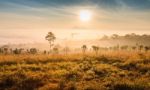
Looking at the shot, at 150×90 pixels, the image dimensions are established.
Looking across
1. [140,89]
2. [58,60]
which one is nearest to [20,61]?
[58,60]

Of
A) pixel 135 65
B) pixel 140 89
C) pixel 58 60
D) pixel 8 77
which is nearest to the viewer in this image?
pixel 140 89

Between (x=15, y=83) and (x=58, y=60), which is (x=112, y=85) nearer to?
(x=15, y=83)

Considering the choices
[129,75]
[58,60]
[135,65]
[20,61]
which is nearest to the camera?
[129,75]

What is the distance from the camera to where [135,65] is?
95.9 ft

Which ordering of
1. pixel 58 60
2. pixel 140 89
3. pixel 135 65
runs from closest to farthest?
pixel 140 89 → pixel 135 65 → pixel 58 60

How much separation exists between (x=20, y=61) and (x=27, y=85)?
13.4 metres

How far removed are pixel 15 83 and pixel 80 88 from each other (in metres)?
5.12

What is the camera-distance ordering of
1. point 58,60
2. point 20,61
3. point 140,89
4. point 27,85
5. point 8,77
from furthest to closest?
point 58,60
point 20,61
point 8,77
point 27,85
point 140,89

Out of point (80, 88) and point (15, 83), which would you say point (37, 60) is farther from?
point (80, 88)

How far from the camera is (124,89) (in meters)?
18.4

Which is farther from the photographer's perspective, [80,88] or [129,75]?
[129,75]

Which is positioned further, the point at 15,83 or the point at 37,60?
the point at 37,60

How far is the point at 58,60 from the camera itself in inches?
1433

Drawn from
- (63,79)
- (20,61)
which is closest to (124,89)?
(63,79)
